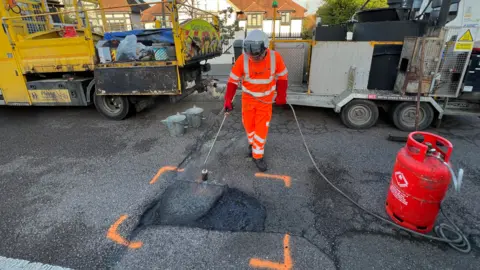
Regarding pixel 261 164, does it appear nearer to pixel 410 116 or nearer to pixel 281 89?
pixel 281 89

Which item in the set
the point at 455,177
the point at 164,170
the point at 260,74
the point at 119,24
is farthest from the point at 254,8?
the point at 455,177

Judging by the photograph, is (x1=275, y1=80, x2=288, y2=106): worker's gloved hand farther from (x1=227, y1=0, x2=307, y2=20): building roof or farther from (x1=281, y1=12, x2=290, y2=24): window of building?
(x1=281, y1=12, x2=290, y2=24): window of building

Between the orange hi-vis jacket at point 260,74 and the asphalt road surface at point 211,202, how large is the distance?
1.07m

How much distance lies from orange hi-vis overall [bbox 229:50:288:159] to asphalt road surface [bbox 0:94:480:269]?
2.03 ft

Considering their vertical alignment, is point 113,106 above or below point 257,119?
below

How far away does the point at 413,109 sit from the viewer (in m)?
4.54

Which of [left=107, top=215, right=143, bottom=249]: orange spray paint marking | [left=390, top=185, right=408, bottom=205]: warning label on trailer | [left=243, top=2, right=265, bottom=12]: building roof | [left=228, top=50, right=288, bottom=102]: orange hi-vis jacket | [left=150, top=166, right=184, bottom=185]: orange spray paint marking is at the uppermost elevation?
[left=243, top=2, right=265, bottom=12]: building roof

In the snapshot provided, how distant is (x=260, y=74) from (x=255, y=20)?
3063cm

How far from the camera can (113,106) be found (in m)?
5.63

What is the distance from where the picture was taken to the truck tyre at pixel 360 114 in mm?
4680

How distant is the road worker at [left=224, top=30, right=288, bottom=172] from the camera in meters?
3.02

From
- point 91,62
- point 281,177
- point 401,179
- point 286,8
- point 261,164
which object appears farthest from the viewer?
point 286,8

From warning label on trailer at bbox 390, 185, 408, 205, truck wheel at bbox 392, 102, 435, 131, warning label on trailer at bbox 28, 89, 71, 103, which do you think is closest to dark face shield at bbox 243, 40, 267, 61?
warning label on trailer at bbox 390, 185, 408, 205

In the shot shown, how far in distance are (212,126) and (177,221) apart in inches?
106
